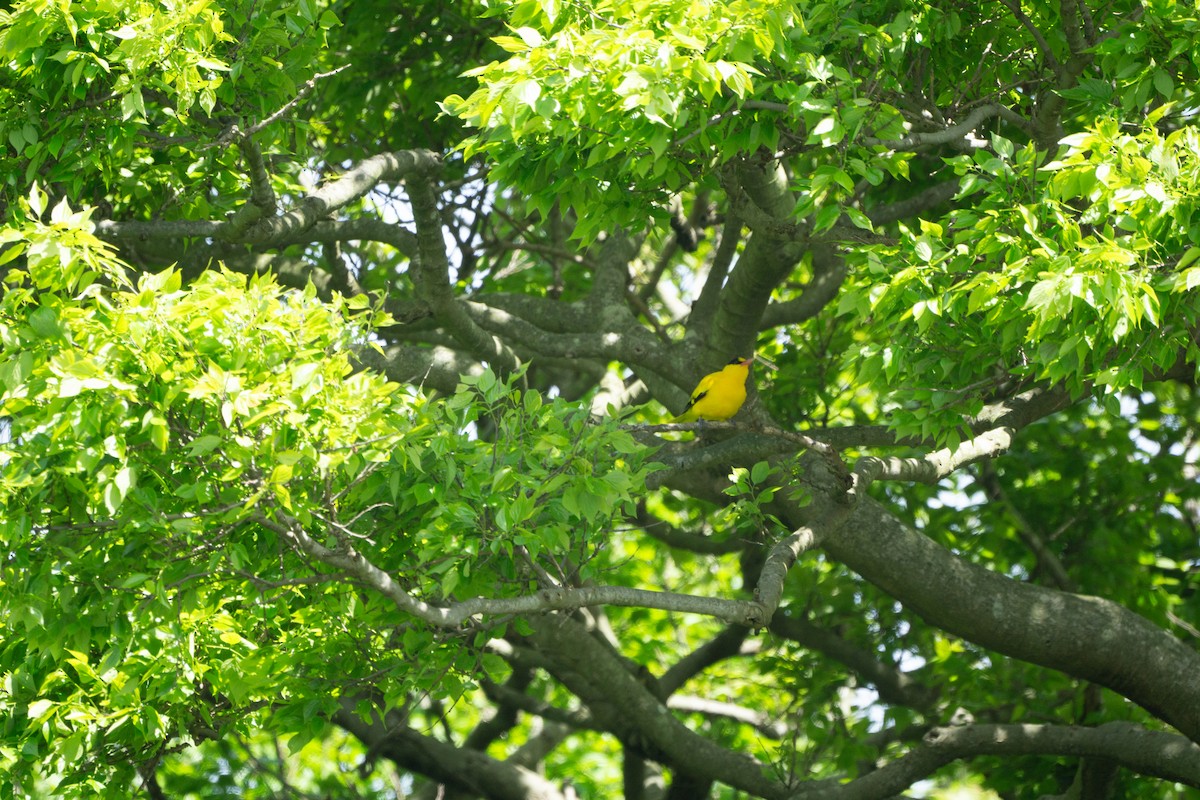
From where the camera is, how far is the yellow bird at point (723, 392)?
656 cm

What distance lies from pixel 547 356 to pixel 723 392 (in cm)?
103

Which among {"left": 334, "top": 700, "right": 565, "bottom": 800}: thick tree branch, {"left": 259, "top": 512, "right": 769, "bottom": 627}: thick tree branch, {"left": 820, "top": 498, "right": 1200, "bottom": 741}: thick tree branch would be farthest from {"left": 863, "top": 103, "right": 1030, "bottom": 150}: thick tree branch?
{"left": 334, "top": 700, "right": 565, "bottom": 800}: thick tree branch

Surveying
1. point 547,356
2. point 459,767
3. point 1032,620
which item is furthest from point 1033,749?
point 459,767

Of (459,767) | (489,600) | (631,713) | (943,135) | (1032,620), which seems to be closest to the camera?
(489,600)

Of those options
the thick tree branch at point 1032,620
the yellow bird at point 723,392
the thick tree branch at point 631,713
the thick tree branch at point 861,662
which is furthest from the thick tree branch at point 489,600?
the thick tree branch at point 861,662

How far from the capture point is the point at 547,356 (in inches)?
269

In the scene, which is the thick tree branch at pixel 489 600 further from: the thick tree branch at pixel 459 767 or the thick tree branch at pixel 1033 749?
the thick tree branch at pixel 459 767

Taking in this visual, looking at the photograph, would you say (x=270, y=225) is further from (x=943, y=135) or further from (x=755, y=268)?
(x=943, y=135)

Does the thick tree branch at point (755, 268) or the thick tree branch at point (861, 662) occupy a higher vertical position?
the thick tree branch at point (755, 268)

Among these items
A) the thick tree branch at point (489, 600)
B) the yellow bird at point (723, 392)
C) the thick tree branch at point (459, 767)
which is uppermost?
the yellow bird at point (723, 392)

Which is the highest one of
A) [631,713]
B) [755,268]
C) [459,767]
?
[755,268]

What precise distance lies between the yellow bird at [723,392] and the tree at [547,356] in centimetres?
15

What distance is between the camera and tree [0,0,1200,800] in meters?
3.66

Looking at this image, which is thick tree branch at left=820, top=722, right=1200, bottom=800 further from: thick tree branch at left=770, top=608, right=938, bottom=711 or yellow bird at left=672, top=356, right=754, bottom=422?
yellow bird at left=672, top=356, right=754, bottom=422
